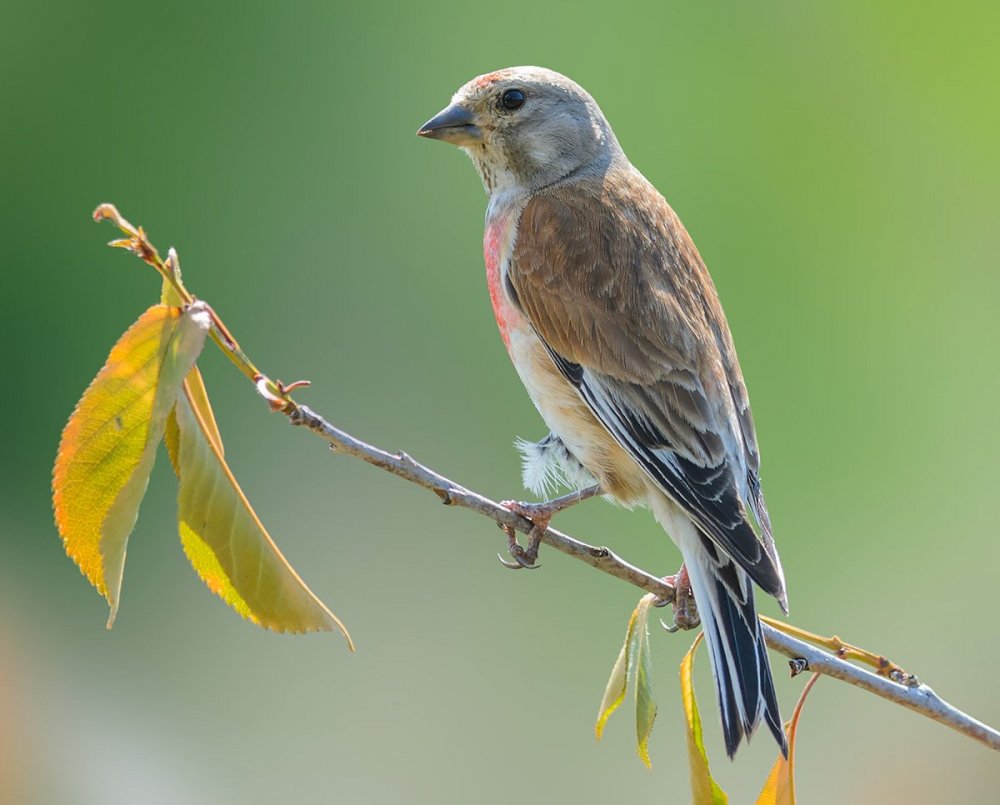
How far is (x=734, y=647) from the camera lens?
2299 mm

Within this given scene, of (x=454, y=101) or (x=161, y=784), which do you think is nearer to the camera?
(x=454, y=101)

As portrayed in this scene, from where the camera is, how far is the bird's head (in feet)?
10.2

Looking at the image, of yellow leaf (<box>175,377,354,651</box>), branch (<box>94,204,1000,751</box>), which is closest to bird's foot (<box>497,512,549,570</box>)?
branch (<box>94,204,1000,751</box>)

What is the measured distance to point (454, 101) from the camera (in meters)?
3.12

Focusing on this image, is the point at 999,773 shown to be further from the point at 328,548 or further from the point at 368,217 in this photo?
the point at 368,217

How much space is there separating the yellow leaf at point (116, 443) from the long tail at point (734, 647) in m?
1.10

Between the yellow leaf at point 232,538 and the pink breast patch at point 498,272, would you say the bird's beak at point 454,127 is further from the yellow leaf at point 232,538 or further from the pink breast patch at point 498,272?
the yellow leaf at point 232,538

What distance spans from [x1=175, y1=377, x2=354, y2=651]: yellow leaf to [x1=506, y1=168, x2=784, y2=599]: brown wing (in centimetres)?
104

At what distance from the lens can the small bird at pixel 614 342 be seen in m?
2.51

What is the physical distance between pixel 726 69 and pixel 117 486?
3.86 meters

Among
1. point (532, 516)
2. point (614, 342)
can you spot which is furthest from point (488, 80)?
point (532, 516)

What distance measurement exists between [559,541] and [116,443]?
102 centimetres

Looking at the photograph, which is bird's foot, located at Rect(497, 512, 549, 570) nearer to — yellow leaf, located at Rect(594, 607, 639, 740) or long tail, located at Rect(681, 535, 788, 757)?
long tail, located at Rect(681, 535, 788, 757)

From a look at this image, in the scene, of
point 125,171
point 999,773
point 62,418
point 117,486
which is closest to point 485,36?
point 125,171
